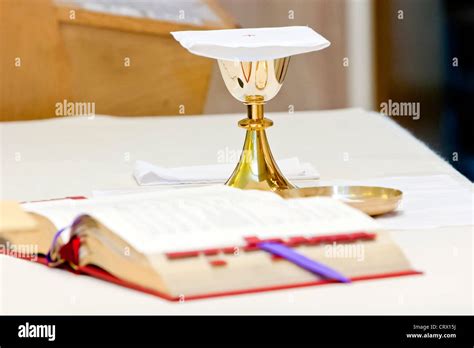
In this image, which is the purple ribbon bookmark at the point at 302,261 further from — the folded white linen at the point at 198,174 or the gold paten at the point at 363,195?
the folded white linen at the point at 198,174

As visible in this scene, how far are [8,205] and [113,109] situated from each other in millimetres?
1747

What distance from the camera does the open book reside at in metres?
0.87

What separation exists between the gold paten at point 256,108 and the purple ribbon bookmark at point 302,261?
0.31m

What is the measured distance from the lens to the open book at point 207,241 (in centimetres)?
87

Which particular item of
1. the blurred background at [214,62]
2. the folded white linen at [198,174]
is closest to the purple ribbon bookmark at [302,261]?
the folded white linen at [198,174]

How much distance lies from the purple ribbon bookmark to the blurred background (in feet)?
4.63

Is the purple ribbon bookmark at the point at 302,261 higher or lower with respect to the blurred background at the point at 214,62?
lower

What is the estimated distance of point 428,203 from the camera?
1.25 m

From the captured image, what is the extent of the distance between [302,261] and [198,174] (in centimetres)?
57

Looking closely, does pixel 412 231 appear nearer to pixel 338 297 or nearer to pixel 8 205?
pixel 338 297

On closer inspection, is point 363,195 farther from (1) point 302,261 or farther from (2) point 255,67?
(1) point 302,261
